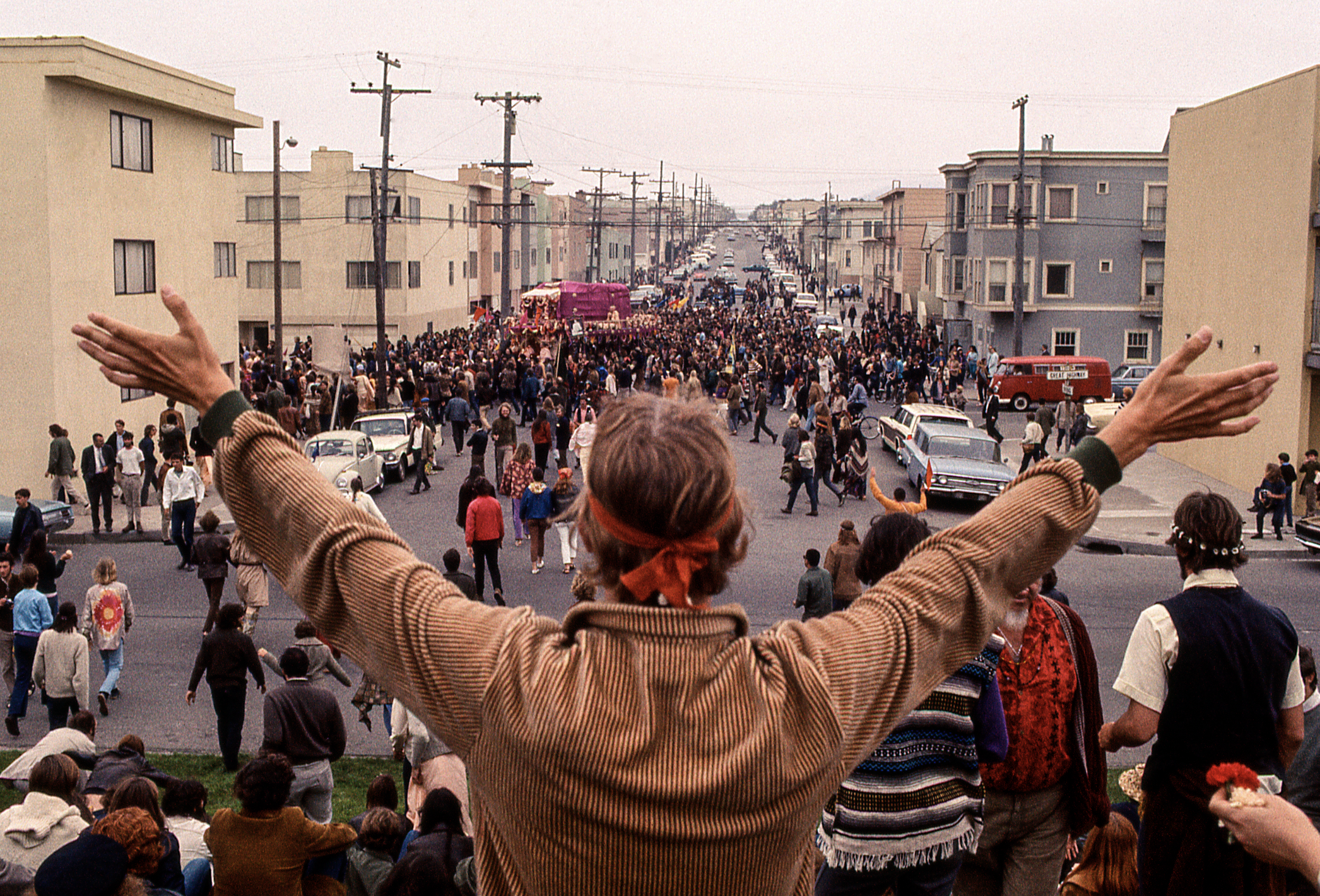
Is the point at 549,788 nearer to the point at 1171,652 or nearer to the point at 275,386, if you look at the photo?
the point at 1171,652

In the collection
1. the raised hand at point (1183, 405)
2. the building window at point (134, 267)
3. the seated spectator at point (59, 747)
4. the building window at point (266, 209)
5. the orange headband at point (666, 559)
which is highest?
the building window at point (266, 209)

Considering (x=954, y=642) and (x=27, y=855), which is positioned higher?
(x=954, y=642)

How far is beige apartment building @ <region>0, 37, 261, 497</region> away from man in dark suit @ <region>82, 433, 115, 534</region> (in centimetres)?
302

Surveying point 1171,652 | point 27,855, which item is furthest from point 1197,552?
point 27,855

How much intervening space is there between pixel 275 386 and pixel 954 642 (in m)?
28.6

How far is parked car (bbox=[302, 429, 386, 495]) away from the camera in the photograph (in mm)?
21719

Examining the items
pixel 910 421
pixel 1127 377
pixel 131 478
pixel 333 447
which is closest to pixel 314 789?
pixel 131 478

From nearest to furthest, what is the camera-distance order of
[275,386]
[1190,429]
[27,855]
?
1. [1190,429]
2. [27,855]
3. [275,386]

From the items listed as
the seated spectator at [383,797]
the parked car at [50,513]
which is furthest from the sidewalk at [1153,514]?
the parked car at [50,513]

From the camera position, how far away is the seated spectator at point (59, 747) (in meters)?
7.88

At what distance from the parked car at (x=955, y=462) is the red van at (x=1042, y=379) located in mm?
13470

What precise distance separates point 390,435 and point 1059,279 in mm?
29750

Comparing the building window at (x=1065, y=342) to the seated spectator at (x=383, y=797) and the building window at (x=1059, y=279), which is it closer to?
the building window at (x=1059, y=279)

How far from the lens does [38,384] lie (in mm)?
22000
